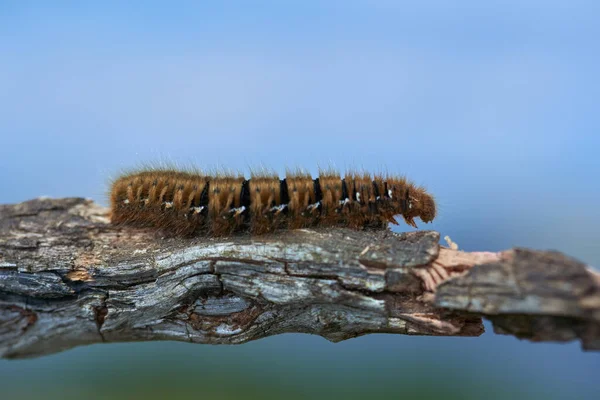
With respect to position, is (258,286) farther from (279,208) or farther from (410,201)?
(410,201)

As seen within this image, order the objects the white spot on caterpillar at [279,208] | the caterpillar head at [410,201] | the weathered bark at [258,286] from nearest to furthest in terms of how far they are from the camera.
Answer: the weathered bark at [258,286] < the white spot on caterpillar at [279,208] < the caterpillar head at [410,201]

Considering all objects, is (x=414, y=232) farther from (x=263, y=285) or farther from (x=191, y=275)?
(x=191, y=275)

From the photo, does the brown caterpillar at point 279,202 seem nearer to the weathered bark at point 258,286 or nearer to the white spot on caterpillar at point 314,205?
the white spot on caterpillar at point 314,205

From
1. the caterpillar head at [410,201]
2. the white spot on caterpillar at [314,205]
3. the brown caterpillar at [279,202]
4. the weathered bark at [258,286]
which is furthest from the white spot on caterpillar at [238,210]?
the caterpillar head at [410,201]

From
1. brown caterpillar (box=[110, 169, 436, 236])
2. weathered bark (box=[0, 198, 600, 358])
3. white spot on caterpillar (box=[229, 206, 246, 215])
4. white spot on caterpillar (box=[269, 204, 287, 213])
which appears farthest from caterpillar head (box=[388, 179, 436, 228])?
white spot on caterpillar (box=[229, 206, 246, 215])

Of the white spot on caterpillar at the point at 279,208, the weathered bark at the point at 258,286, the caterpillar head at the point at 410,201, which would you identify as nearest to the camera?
the weathered bark at the point at 258,286

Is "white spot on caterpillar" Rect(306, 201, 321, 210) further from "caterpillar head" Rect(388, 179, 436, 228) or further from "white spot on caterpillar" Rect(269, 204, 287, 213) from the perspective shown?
"caterpillar head" Rect(388, 179, 436, 228)
